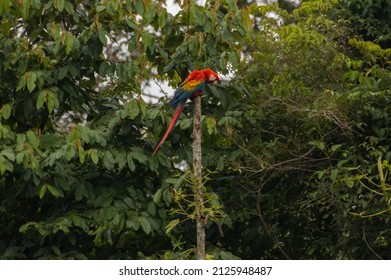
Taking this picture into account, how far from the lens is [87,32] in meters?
6.28

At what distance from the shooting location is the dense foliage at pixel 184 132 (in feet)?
20.3

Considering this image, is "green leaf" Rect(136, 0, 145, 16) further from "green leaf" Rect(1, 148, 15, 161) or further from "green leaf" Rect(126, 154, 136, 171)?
"green leaf" Rect(1, 148, 15, 161)

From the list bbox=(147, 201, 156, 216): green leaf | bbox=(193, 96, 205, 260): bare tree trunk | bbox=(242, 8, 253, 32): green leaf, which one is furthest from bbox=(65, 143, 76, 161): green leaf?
bbox=(242, 8, 253, 32): green leaf

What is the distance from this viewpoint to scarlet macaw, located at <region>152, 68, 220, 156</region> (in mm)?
5793

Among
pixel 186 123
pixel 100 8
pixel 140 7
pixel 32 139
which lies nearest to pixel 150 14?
pixel 140 7

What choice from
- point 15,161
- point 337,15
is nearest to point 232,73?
point 337,15

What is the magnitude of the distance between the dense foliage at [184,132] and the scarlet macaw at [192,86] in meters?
0.19

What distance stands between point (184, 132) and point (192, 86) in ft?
2.31

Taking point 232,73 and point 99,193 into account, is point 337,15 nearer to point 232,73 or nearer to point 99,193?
point 232,73

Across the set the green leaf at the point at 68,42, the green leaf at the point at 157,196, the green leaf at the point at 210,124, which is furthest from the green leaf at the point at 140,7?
the green leaf at the point at 157,196

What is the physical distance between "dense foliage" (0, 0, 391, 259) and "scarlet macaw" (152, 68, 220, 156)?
0.63 feet
